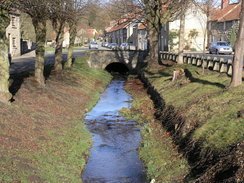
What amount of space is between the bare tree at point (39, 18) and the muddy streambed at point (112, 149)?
4.63m

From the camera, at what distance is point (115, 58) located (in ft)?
163

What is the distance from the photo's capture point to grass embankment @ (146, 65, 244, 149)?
36.5ft

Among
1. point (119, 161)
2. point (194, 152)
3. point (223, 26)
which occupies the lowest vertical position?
point (119, 161)

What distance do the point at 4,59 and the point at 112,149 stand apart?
21.0 feet

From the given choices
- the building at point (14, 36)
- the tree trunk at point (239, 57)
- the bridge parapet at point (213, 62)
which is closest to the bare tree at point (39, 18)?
the tree trunk at point (239, 57)

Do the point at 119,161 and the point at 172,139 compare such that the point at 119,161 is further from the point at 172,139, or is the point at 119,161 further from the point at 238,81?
the point at 238,81

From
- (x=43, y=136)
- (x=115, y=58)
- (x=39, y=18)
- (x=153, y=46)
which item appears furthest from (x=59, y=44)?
(x=115, y=58)

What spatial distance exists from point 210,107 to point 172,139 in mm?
2045

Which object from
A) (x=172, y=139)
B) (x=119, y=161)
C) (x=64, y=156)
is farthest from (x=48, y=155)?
(x=172, y=139)

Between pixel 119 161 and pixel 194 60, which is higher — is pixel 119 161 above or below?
below

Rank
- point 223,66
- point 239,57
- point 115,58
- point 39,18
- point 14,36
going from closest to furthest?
point 239,57, point 39,18, point 223,66, point 115,58, point 14,36

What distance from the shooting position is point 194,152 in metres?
11.5

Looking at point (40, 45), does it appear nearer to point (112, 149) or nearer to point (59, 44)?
point (59, 44)

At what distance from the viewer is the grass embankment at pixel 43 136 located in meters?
10.8
